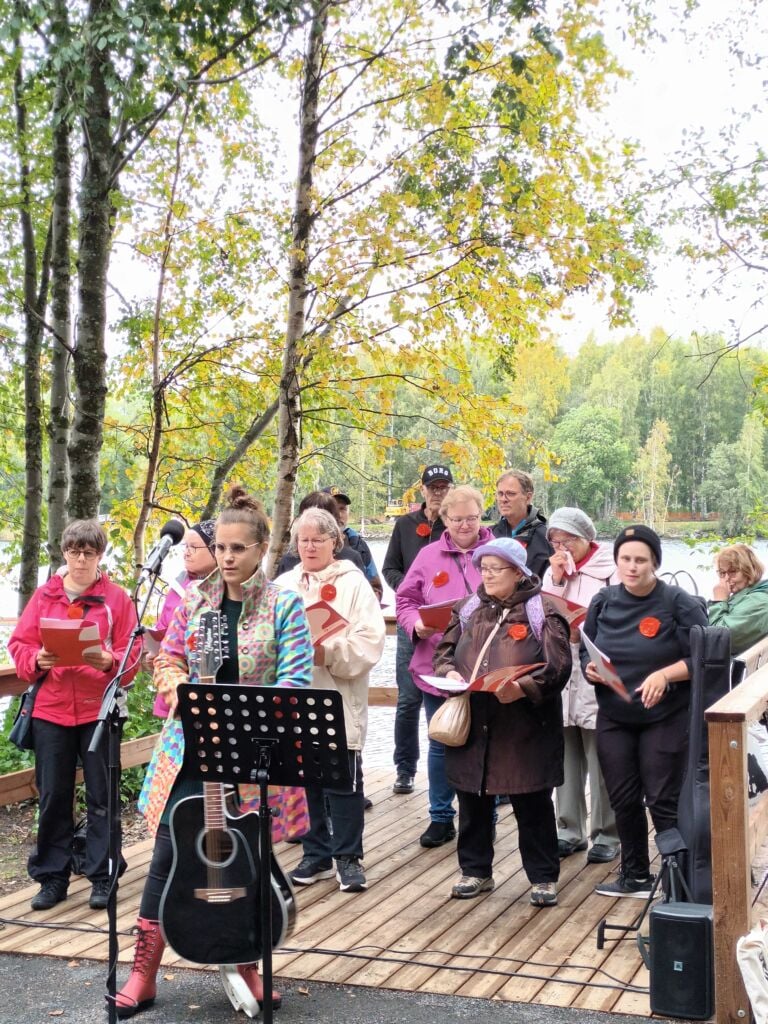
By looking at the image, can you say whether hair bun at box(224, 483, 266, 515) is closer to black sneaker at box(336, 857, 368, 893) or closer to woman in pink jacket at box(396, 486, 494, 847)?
woman in pink jacket at box(396, 486, 494, 847)

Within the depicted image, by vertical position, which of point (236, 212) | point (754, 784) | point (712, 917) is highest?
point (236, 212)

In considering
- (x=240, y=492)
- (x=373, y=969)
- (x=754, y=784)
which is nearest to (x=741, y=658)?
(x=754, y=784)

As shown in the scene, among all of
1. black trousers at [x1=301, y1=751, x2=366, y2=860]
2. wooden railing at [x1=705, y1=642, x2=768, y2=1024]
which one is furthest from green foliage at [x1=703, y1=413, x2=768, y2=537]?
wooden railing at [x1=705, y1=642, x2=768, y2=1024]

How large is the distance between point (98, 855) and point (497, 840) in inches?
87.6

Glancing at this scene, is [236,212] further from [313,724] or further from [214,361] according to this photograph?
[313,724]

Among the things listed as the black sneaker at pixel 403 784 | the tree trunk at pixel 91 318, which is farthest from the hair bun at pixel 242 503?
the black sneaker at pixel 403 784

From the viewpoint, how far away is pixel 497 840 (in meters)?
5.81

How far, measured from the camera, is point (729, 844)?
3.29 m

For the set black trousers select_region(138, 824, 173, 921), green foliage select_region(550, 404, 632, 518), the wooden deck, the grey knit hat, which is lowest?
the wooden deck

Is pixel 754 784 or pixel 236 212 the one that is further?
pixel 236 212

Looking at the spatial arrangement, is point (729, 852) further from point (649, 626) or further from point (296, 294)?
point (296, 294)

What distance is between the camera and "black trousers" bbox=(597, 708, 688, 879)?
175 inches

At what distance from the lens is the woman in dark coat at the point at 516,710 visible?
4.48 meters

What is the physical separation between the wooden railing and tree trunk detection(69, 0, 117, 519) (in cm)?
463
